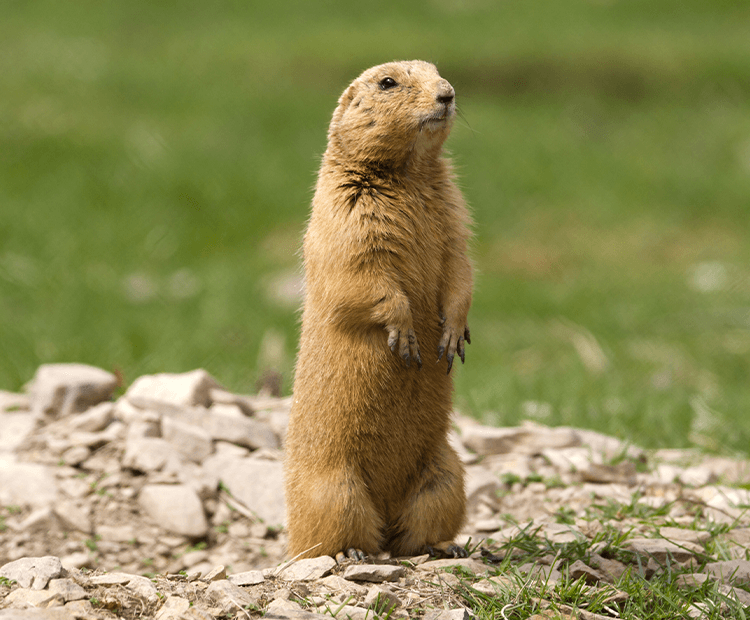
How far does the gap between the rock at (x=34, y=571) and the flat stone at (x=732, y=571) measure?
252 cm

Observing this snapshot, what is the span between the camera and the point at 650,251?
1120cm

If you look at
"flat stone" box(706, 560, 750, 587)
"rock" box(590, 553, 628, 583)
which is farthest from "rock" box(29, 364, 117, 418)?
"flat stone" box(706, 560, 750, 587)

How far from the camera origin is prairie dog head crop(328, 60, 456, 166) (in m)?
3.48

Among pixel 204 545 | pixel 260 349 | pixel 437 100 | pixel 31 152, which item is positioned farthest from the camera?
pixel 31 152

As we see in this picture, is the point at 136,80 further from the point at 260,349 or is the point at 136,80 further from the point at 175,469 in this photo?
the point at 175,469

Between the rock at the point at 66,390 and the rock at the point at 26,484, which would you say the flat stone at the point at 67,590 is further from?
the rock at the point at 66,390

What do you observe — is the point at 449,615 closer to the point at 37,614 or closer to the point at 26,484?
the point at 37,614

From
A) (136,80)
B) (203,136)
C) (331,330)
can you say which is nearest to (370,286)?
(331,330)

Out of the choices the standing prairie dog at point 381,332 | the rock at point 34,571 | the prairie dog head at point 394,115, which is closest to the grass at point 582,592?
the standing prairie dog at point 381,332

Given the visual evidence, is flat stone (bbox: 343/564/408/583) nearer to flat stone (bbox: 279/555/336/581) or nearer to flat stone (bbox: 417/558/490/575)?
flat stone (bbox: 279/555/336/581)

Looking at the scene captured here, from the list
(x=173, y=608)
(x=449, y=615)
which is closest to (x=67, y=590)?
(x=173, y=608)

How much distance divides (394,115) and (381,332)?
0.87m

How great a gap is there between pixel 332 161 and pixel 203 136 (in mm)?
9499

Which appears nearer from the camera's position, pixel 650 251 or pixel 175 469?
pixel 175 469
